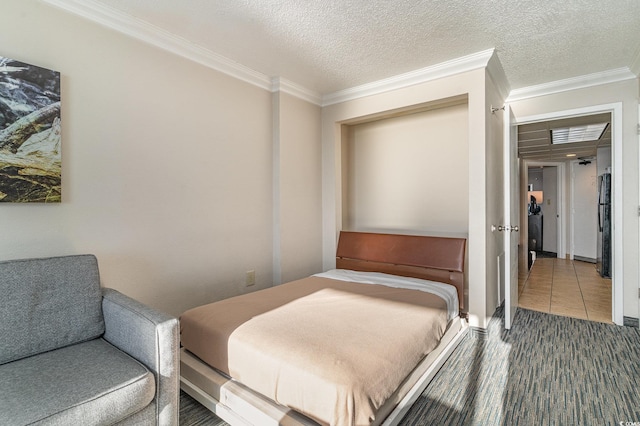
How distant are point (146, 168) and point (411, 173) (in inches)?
105

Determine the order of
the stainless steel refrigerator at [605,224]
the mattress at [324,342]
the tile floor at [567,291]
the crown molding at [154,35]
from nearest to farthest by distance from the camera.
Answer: the mattress at [324,342]
the crown molding at [154,35]
the tile floor at [567,291]
the stainless steel refrigerator at [605,224]

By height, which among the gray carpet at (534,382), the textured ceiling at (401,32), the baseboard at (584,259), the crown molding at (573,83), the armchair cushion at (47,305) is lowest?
the gray carpet at (534,382)

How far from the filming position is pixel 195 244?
2.68 metres

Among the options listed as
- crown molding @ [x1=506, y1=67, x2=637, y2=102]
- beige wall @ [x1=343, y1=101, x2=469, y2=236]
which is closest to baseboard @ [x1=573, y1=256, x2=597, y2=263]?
crown molding @ [x1=506, y1=67, x2=637, y2=102]

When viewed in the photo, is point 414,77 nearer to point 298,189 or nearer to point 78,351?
point 298,189

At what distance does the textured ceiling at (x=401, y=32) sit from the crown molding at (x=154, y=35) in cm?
5

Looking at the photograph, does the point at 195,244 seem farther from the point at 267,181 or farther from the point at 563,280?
the point at 563,280

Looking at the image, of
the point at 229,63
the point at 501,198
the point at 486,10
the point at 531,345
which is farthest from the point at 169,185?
the point at 501,198

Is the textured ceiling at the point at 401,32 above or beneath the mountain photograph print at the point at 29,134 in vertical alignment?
above

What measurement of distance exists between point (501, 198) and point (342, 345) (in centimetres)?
289

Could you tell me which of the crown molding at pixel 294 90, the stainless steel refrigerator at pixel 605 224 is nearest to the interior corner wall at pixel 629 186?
the stainless steel refrigerator at pixel 605 224

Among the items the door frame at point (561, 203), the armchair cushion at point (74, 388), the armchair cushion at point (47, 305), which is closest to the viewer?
the armchair cushion at point (74, 388)

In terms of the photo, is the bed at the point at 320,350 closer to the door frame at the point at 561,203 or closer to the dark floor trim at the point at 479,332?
the dark floor trim at the point at 479,332

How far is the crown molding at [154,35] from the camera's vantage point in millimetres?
2031
